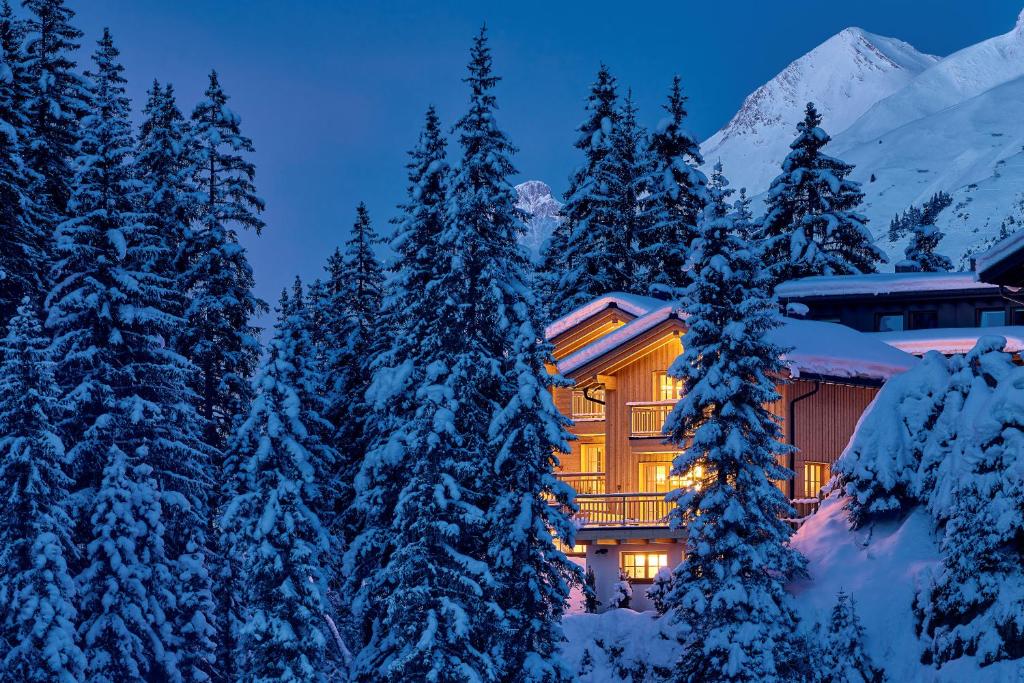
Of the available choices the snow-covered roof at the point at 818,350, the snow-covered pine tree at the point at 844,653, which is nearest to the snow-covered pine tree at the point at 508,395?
the snow-covered pine tree at the point at 844,653

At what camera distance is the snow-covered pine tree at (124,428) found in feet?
104

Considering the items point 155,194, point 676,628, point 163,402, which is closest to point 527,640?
point 676,628

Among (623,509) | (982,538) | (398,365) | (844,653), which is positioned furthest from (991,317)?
(398,365)

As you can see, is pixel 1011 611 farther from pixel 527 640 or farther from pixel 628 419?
pixel 628 419

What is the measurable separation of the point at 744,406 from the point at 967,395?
17.0ft

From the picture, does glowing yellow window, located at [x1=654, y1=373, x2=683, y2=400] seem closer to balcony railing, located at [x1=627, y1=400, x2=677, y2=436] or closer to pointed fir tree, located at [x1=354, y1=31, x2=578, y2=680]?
balcony railing, located at [x1=627, y1=400, x2=677, y2=436]

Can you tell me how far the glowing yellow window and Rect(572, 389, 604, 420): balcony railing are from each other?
2.80 metres

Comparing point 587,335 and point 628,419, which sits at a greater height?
point 587,335

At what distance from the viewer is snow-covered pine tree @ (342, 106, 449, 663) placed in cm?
3123

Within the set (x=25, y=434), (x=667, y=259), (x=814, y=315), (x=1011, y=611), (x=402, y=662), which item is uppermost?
(x=667, y=259)

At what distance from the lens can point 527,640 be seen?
88.5ft

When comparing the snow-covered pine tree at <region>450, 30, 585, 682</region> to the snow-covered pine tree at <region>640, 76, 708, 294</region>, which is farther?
the snow-covered pine tree at <region>640, 76, 708, 294</region>

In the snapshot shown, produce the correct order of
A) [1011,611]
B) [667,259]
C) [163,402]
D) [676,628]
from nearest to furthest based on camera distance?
[1011,611] < [676,628] < [163,402] < [667,259]

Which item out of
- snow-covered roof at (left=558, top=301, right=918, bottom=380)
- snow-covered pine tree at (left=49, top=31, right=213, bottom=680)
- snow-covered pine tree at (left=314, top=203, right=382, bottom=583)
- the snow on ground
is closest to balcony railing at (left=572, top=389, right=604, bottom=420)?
snow-covered roof at (left=558, top=301, right=918, bottom=380)
